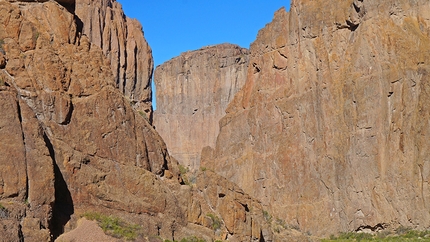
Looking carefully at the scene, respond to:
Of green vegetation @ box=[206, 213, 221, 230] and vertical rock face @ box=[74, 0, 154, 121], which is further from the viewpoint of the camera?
vertical rock face @ box=[74, 0, 154, 121]

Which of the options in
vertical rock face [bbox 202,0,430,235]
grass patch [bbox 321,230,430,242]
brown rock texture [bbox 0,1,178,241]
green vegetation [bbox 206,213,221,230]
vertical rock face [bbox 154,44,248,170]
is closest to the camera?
brown rock texture [bbox 0,1,178,241]

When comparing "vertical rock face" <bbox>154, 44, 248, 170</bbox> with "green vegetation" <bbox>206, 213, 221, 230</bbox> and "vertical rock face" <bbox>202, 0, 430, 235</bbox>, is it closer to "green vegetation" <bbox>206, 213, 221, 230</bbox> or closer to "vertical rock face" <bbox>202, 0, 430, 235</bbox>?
"vertical rock face" <bbox>202, 0, 430, 235</bbox>

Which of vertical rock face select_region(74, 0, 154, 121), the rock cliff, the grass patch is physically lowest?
the grass patch

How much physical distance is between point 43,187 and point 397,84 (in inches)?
1958

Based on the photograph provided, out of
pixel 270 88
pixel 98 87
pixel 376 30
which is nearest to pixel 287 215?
pixel 270 88

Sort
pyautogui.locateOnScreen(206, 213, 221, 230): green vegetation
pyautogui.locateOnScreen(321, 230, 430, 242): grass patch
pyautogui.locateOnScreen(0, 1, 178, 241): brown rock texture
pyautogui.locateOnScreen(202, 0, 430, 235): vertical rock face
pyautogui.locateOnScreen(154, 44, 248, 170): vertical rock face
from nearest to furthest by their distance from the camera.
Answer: pyautogui.locateOnScreen(0, 1, 178, 241): brown rock texture, pyautogui.locateOnScreen(206, 213, 221, 230): green vegetation, pyautogui.locateOnScreen(321, 230, 430, 242): grass patch, pyautogui.locateOnScreen(202, 0, 430, 235): vertical rock face, pyautogui.locateOnScreen(154, 44, 248, 170): vertical rock face

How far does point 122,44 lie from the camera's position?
80.2m

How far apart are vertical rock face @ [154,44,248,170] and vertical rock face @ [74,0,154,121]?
49.0 meters

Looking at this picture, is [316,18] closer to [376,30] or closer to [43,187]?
[376,30]

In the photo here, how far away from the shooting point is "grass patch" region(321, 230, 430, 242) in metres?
63.3

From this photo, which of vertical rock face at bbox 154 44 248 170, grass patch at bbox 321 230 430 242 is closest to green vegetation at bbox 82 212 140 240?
grass patch at bbox 321 230 430 242

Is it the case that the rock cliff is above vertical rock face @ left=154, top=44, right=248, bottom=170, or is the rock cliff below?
below

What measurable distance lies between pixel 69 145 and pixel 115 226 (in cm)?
453

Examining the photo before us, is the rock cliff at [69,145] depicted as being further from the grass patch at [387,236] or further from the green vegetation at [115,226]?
the grass patch at [387,236]
